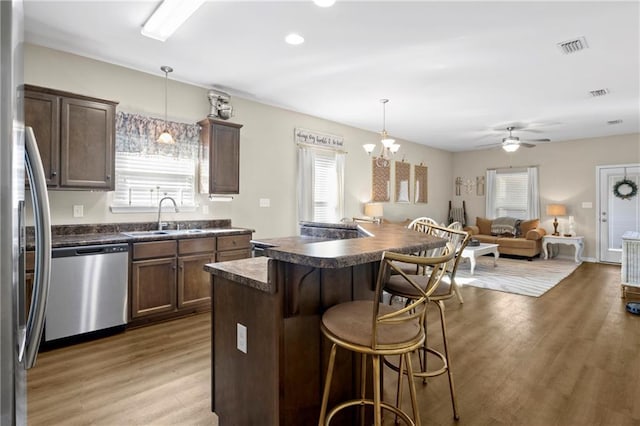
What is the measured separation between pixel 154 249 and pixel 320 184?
3.24 m

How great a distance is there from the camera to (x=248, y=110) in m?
4.96

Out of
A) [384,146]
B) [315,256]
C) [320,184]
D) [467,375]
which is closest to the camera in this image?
[315,256]

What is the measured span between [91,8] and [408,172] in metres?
6.69

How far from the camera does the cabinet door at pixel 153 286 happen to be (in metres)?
3.38

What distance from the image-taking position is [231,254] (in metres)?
4.12

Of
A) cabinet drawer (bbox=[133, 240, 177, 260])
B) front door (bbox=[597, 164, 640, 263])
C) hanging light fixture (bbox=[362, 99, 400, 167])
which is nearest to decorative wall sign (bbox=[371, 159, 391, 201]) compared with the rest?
hanging light fixture (bbox=[362, 99, 400, 167])

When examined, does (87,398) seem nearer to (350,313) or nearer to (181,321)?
(181,321)

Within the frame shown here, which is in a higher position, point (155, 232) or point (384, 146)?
point (384, 146)

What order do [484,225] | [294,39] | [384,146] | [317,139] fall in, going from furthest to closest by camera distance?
1. [484,225]
2. [317,139]
3. [384,146]
4. [294,39]

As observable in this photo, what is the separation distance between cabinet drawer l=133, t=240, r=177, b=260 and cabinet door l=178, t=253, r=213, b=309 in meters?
0.15

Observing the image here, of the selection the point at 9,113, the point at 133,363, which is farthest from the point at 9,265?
the point at 133,363

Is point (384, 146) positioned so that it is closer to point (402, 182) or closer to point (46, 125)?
point (402, 182)

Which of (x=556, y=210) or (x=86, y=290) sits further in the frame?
(x=556, y=210)

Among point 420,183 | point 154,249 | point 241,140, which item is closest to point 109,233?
point 154,249
